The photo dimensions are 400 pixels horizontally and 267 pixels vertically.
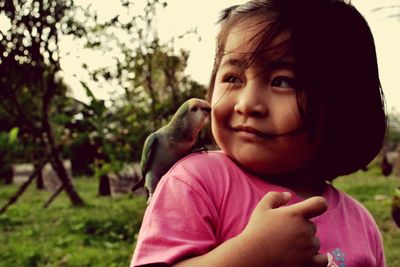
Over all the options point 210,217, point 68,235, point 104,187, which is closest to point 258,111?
point 210,217

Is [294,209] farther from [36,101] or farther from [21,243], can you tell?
[36,101]

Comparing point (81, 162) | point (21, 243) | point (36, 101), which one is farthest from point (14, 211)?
point (81, 162)

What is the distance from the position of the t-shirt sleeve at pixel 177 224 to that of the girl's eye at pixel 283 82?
28 centimetres

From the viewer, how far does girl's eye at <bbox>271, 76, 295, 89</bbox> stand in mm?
1175

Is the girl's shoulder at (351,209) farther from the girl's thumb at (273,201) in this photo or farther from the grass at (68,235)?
the grass at (68,235)

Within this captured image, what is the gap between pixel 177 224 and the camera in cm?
106

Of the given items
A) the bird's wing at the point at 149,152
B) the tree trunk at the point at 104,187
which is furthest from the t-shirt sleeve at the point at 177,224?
the tree trunk at the point at 104,187

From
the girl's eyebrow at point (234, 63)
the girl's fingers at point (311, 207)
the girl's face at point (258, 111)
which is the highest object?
the girl's eyebrow at point (234, 63)

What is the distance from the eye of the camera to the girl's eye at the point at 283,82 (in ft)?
3.85

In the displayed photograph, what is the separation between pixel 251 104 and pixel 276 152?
13 centimetres

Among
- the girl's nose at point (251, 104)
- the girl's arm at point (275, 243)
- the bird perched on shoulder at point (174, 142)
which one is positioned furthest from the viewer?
the bird perched on shoulder at point (174, 142)

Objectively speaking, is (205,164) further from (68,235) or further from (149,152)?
(68,235)

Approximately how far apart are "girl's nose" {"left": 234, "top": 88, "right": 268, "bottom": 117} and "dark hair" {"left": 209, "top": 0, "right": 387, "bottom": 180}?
9 centimetres

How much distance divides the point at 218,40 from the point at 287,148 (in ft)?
1.06
